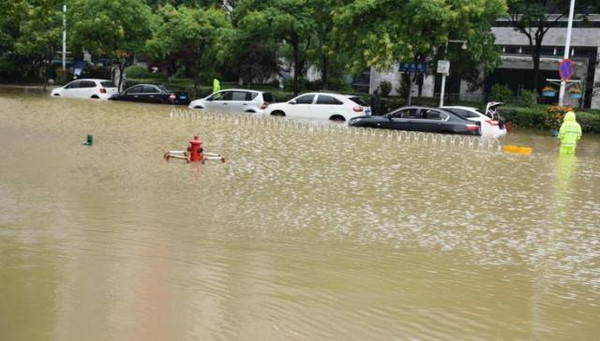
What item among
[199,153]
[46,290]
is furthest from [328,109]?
[46,290]

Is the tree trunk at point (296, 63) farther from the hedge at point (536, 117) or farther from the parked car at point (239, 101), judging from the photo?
the hedge at point (536, 117)

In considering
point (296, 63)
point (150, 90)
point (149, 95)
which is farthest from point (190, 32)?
point (296, 63)

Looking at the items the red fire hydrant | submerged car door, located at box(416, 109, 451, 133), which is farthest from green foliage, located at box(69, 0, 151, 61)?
the red fire hydrant

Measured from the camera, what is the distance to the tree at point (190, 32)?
35.0 m

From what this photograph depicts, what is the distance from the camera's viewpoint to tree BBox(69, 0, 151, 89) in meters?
35.5

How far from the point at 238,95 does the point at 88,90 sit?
9412 millimetres

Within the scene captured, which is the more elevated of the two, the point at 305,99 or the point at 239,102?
the point at 305,99

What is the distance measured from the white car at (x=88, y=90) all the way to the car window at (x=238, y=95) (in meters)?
8.36

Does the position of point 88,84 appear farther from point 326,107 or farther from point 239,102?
point 326,107

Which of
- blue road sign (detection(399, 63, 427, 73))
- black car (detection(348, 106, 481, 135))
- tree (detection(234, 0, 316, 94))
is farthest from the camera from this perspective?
tree (detection(234, 0, 316, 94))

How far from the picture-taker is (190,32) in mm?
35062

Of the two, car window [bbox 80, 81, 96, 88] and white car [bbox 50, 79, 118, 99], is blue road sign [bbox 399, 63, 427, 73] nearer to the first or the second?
white car [bbox 50, 79, 118, 99]

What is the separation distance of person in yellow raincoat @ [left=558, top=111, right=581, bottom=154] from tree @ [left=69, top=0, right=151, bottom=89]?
24.0 m

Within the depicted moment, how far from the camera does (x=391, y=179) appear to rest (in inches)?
515
